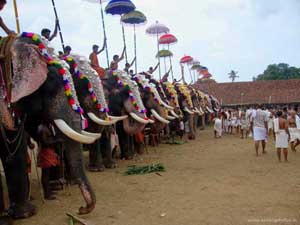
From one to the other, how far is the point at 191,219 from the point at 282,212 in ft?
4.47

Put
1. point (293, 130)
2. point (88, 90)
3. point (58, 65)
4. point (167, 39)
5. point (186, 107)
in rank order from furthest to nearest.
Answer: point (167, 39)
point (186, 107)
point (293, 130)
point (88, 90)
point (58, 65)

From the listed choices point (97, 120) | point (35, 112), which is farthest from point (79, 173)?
point (97, 120)

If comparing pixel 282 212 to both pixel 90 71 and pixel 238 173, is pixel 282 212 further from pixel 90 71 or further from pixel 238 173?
pixel 90 71

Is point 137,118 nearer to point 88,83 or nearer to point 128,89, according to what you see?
point 128,89

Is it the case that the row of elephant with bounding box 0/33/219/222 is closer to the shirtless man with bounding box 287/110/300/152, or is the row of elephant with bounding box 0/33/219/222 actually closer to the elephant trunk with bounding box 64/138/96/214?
the elephant trunk with bounding box 64/138/96/214

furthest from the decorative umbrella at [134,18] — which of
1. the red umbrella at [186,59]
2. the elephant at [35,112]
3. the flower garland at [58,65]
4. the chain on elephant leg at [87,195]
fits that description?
the red umbrella at [186,59]

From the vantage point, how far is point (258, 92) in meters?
35.8

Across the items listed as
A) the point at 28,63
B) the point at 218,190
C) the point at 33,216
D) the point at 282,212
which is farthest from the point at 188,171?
the point at 28,63

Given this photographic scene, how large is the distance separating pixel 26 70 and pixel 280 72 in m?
58.7

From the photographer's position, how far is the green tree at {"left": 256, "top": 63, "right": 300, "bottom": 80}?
57281 mm

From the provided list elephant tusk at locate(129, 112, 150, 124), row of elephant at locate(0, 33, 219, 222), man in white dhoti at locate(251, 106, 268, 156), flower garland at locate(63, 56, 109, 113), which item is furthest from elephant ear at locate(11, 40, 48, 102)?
man in white dhoti at locate(251, 106, 268, 156)

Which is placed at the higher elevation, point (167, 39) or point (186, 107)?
point (167, 39)

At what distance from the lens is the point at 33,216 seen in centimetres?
541

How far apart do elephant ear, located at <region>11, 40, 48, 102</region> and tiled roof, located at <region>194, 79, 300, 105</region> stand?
31017 mm
